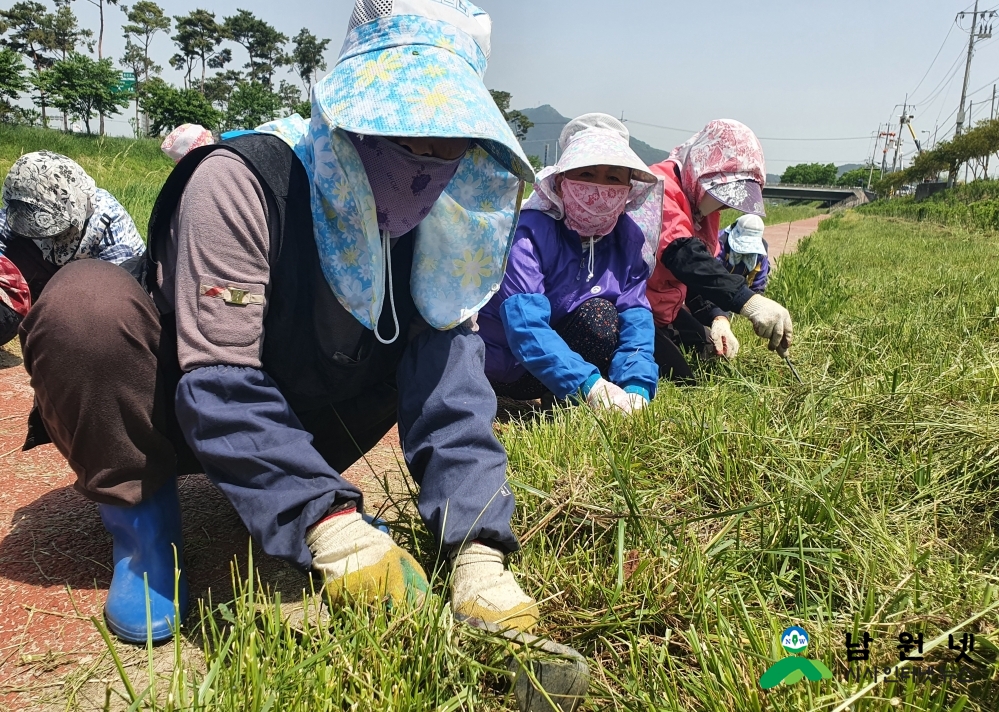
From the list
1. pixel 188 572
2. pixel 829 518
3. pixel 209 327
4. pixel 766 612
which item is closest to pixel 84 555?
pixel 188 572

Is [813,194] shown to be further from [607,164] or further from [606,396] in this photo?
[606,396]

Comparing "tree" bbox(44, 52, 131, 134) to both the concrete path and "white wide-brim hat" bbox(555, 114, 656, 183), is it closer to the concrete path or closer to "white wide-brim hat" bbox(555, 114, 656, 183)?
the concrete path

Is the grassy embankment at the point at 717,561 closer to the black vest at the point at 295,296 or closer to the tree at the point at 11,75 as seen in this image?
the black vest at the point at 295,296

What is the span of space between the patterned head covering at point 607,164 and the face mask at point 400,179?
3.21ft

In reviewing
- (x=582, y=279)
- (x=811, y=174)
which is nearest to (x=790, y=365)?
(x=582, y=279)

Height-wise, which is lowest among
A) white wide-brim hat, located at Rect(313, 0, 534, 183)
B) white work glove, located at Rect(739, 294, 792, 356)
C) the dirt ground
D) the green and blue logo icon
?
the dirt ground

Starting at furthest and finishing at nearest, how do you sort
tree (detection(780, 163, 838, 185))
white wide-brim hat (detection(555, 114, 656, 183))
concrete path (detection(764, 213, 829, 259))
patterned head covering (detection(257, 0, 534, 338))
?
tree (detection(780, 163, 838, 185))
concrete path (detection(764, 213, 829, 259))
white wide-brim hat (detection(555, 114, 656, 183))
patterned head covering (detection(257, 0, 534, 338))

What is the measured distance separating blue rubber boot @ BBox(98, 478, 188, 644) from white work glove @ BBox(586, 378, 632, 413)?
1.17 metres

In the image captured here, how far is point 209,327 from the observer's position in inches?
47.1

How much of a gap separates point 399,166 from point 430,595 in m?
0.80

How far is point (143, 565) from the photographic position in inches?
51.1

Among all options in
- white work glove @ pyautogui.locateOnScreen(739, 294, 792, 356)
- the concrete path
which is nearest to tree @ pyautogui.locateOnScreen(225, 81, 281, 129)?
the concrete path

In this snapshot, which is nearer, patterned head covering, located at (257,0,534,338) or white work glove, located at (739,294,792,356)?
patterned head covering, located at (257,0,534,338)

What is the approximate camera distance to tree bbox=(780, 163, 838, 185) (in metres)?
94.3
